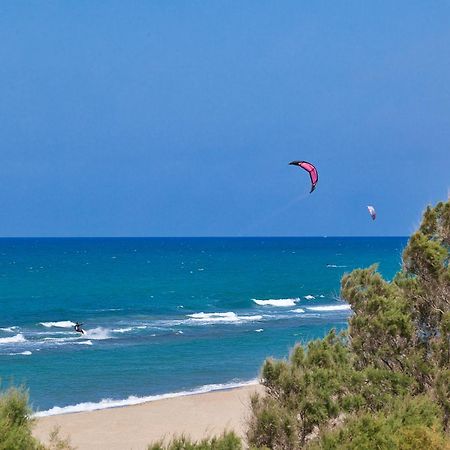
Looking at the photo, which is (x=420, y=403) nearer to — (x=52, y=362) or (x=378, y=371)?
(x=378, y=371)

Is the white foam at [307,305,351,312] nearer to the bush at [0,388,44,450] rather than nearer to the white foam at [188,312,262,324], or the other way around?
the white foam at [188,312,262,324]

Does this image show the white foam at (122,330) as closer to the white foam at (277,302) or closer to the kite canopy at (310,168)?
the white foam at (277,302)

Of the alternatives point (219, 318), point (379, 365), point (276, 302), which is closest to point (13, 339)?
point (219, 318)

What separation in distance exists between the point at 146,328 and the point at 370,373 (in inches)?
1477

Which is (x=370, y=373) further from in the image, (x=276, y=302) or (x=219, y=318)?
(x=276, y=302)

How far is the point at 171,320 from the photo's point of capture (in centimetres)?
5594

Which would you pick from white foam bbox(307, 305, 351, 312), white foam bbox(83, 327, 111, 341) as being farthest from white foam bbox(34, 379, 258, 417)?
white foam bbox(307, 305, 351, 312)

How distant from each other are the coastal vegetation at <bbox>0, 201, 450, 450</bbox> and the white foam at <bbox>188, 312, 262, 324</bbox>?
38.4 meters

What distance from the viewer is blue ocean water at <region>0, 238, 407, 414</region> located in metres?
33.3

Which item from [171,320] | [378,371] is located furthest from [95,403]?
[171,320]

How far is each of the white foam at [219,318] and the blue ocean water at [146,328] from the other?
8cm

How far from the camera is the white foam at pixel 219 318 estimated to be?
55081 mm

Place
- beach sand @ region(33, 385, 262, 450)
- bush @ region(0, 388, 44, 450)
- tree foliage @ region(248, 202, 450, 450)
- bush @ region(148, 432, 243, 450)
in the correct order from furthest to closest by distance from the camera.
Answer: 1. beach sand @ region(33, 385, 262, 450)
2. tree foliage @ region(248, 202, 450, 450)
3. bush @ region(148, 432, 243, 450)
4. bush @ region(0, 388, 44, 450)

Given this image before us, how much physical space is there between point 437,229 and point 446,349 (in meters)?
2.51
